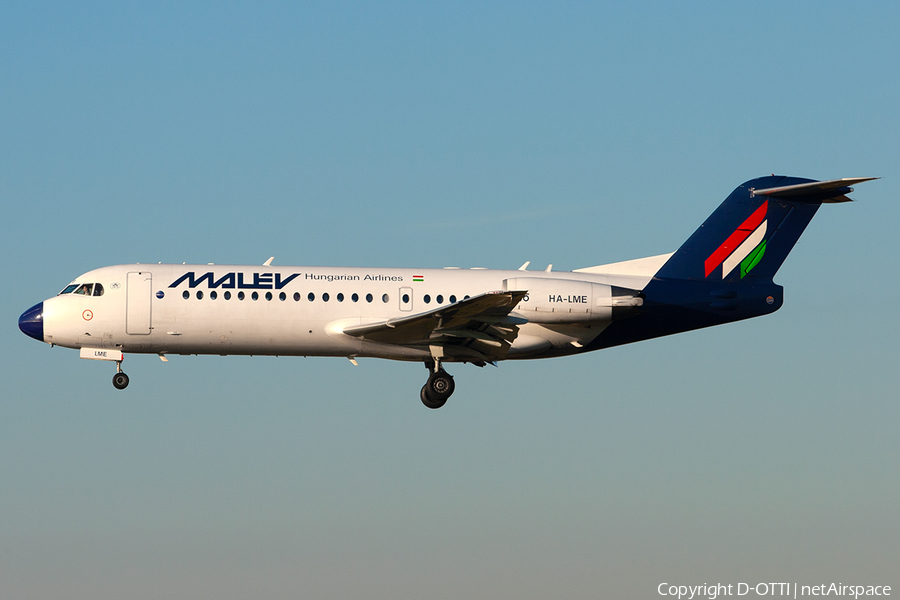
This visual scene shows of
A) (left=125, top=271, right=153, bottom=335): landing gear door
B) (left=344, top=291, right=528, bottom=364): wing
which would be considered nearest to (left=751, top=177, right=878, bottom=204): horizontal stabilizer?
(left=344, top=291, right=528, bottom=364): wing

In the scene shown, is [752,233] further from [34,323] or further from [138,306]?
[34,323]

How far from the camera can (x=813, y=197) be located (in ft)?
104

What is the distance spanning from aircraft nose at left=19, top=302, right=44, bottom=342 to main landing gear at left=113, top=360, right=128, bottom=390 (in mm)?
2206

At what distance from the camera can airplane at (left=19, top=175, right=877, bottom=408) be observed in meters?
29.4

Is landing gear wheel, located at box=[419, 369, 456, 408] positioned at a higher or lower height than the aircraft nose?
lower

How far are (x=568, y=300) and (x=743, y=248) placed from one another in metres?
6.25

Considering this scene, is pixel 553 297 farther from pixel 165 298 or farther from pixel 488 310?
pixel 165 298

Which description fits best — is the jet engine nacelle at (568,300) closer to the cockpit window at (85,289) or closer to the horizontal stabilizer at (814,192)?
the horizontal stabilizer at (814,192)

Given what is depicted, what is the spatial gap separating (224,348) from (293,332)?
1.97m

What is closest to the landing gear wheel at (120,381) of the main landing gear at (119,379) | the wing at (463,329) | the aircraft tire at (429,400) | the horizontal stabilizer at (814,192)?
the main landing gear at (119,379)

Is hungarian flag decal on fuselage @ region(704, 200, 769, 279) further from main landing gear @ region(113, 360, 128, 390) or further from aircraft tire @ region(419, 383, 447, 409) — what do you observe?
main landing gear @ region(113, 360, 128, 390)

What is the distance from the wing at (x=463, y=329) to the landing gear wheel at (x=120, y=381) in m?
6.36

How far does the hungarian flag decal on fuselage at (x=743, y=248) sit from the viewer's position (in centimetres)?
3175

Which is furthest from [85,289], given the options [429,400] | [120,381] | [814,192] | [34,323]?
[814,192]
